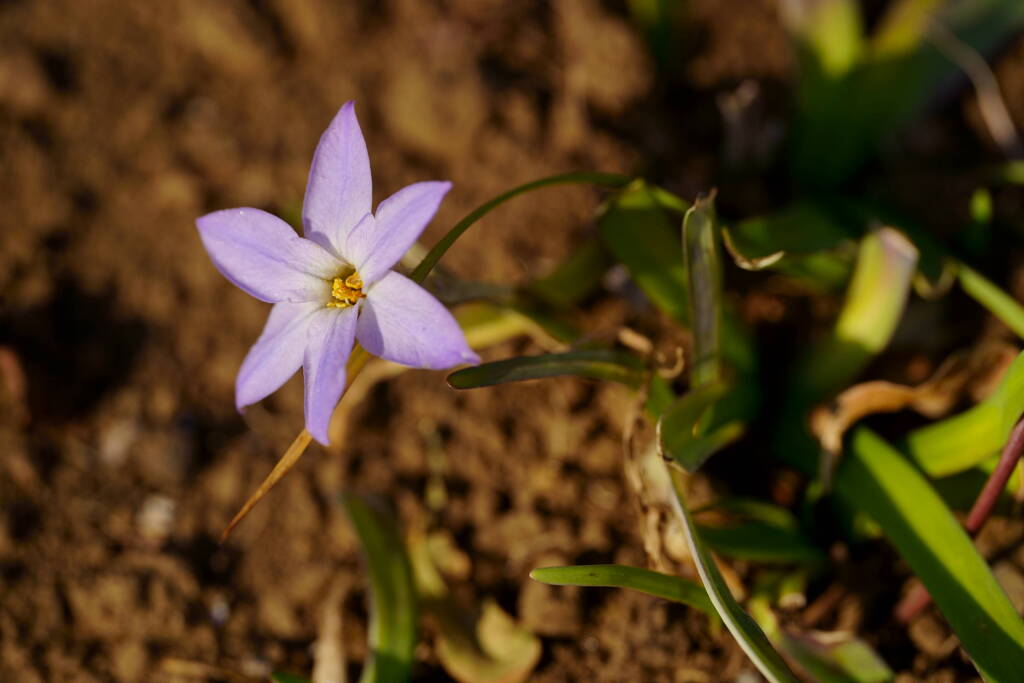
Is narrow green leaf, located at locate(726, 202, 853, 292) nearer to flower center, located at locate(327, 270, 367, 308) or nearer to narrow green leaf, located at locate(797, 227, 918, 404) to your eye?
narrow green leaf, located at locate(797, 227, 918, 404)

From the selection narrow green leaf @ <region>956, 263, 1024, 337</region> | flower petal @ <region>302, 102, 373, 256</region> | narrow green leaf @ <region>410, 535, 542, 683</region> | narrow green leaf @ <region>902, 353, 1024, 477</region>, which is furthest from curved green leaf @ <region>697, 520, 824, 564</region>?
flower petal @ <region>302, 102, 373, 256</region>

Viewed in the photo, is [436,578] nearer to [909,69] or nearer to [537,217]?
[537,217]

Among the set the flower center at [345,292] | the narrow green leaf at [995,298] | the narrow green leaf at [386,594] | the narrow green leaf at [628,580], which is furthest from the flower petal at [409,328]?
the narrow green leaf at [995,298]

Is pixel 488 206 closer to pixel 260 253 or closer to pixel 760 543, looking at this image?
pixel 260 253

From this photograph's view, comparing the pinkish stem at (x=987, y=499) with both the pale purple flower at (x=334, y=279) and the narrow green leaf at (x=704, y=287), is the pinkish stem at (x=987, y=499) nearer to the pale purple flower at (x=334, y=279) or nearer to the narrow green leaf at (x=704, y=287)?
the narrow green leaf at (x=704, y=287)

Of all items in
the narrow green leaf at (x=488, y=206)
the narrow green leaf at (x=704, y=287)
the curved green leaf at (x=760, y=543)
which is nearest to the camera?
the narrow green leaf at (x=488, y=206)
